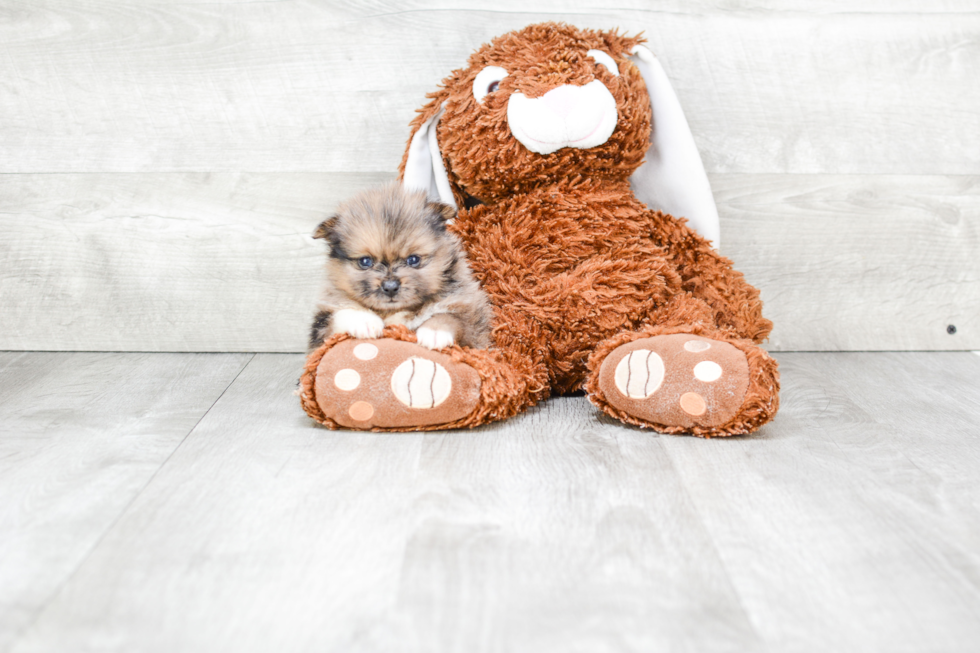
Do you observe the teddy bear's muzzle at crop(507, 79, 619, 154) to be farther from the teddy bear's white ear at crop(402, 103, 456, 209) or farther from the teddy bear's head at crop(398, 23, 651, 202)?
the teddy bear's white ear at crop(402, 103, 456, 209)

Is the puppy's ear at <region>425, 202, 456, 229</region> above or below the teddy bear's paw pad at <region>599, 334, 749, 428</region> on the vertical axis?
above

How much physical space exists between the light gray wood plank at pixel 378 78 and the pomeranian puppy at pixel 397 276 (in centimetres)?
42

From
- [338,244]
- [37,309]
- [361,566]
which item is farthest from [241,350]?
[361,566]

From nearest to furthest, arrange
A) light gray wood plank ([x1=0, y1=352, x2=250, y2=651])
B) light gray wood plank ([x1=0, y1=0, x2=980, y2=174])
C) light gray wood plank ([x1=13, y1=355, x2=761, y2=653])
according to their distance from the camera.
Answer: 1. light gray wood plank ([x1=13, y1=355, x2=761, y2=653])
2. light gray wood plank ([x1=0, y1=352, x2=250, y2=651])
3. light gray wood plank ([x1=0, y1=0, x2=980, y2=174])

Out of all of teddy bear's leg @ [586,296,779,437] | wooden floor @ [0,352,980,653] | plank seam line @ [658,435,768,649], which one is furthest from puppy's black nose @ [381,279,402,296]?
plank seam line @ [658,435,768,649]

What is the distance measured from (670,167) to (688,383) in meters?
0.45

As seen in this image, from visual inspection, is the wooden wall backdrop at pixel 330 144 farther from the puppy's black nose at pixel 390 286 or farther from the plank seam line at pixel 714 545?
the plank seam line at pixel 714 545

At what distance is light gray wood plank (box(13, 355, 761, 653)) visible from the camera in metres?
0.70

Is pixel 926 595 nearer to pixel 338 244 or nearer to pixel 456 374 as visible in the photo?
pixel 456 374

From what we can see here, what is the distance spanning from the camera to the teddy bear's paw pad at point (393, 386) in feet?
3.73

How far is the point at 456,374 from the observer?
3.77 ft

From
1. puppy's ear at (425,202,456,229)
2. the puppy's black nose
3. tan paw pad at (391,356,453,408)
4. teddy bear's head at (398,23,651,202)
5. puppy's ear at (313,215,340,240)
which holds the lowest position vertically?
tan paw pad at (391,356,453,408)

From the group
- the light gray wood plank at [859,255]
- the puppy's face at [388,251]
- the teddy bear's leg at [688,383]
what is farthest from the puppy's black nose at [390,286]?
the light gray wood plank at [859,255]

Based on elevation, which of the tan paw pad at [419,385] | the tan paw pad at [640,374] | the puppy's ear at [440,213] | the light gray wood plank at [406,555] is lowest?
the light gray wood plank at [406,555]
